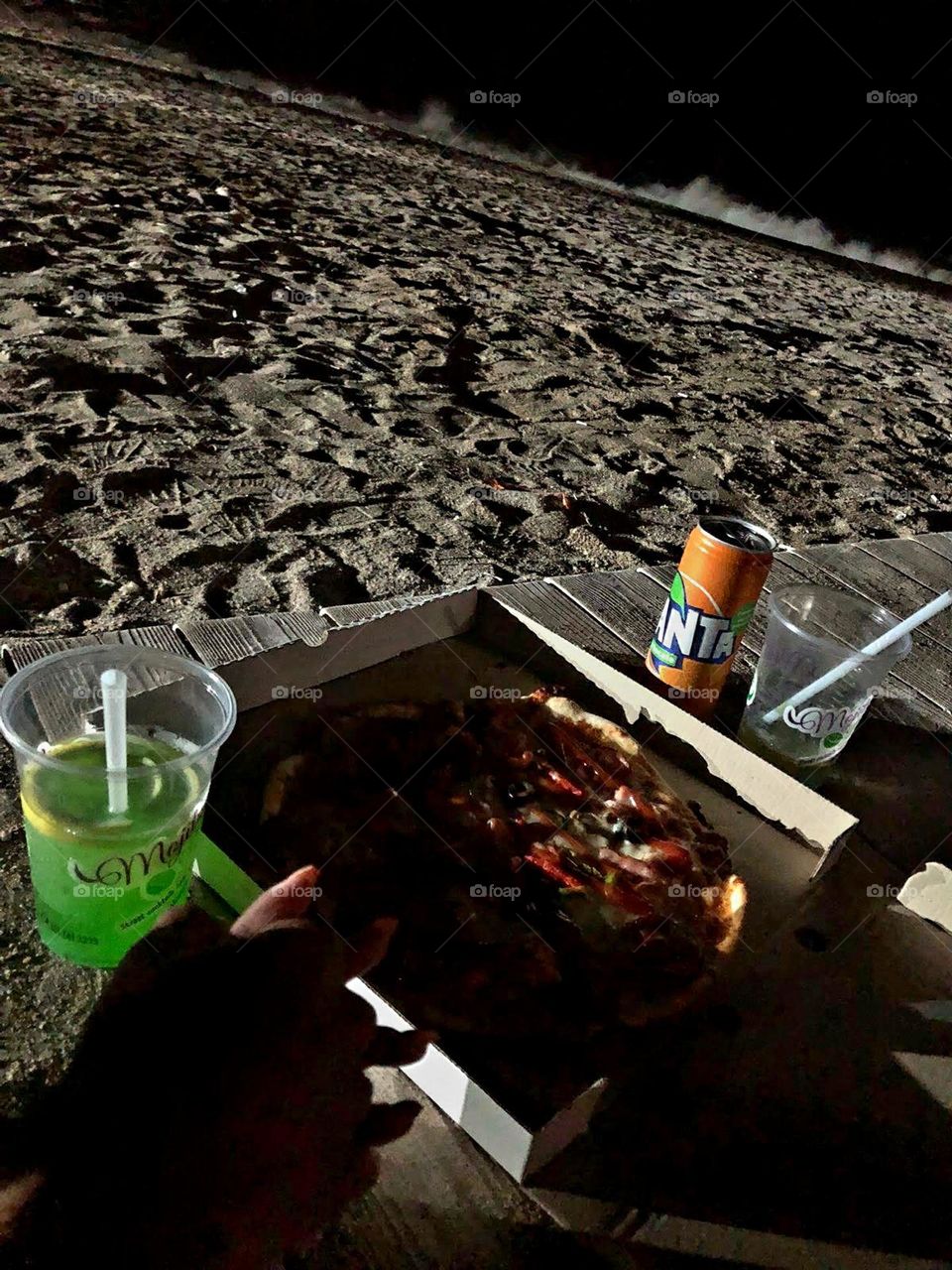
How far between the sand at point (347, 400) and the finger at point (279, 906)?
305 millimetres

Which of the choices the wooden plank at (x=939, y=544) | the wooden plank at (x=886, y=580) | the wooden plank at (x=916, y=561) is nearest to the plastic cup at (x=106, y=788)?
the wooden plank at (x=886, y=580)

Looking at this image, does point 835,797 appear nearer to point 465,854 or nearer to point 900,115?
point 465,854

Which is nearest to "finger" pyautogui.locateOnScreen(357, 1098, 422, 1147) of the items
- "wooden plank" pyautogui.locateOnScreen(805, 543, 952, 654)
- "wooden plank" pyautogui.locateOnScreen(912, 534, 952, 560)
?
"wooden plank" pyautogui.locateOnScreen(805, 543, 952, 654)

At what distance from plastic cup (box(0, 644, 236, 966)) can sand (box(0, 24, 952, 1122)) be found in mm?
112

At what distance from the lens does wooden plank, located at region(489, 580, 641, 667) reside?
1849mm

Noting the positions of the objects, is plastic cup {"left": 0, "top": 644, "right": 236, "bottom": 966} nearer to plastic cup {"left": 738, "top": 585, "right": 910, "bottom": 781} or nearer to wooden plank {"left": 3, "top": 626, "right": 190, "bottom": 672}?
wooden plank {"left": 3, "top": 626, "right": 190, "bottom": 672}

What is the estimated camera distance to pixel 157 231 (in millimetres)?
5715

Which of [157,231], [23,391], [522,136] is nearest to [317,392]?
[23,391]

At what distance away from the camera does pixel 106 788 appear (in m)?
1.03

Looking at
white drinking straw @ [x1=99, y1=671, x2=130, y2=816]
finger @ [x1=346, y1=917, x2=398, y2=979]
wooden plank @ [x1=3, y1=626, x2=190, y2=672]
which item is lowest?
wooden plank @ [x1=3, y1=626, x2=190, y2=672]

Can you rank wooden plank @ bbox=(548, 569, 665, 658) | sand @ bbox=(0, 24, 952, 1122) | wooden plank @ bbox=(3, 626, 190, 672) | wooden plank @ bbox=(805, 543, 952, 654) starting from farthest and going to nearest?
sand @ bbox=(0, 24, 952, 1122)
wooden plank @ bbox=(805, 543, 952, 654)
wooden plank @ bbox=(548, 569, 665, 658)
wooden plank @ bbox=(3, 626, 190, 672)

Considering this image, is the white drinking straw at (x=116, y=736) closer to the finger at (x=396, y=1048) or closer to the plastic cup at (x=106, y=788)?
the plastic cup at (x=106, y=788)

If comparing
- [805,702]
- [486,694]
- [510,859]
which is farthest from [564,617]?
[510,859]

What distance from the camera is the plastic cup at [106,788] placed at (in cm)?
102
